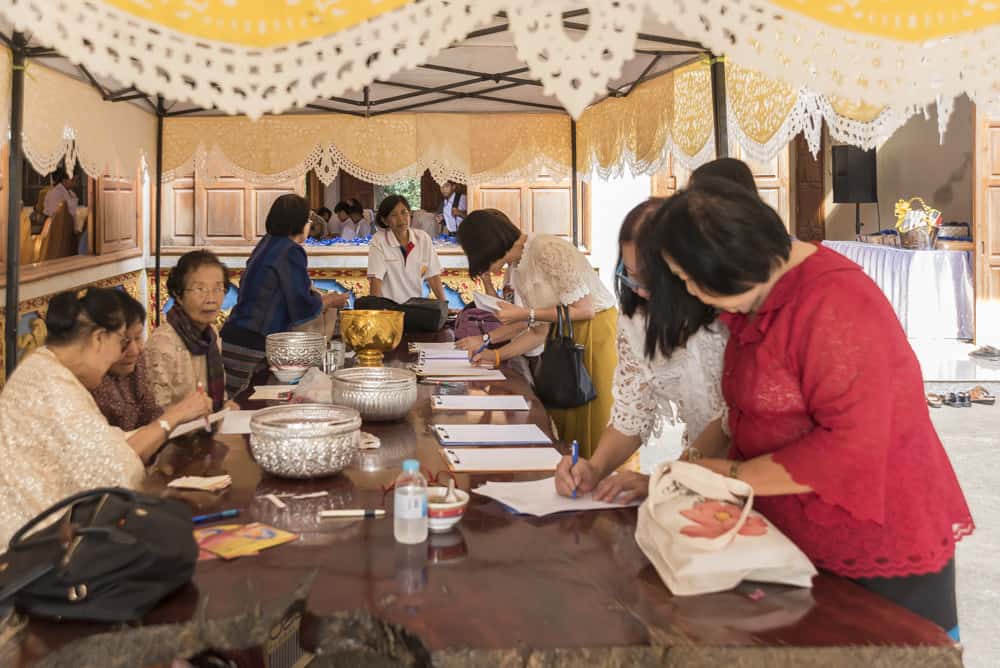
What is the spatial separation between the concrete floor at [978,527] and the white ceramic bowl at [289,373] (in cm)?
229

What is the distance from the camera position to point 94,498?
134 centimetres

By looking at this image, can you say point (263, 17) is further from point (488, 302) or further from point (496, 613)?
point (488, 302)

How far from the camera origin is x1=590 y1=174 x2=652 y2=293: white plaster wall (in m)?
9.87

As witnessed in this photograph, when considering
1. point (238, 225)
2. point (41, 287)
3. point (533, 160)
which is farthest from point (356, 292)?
point (41, 287)

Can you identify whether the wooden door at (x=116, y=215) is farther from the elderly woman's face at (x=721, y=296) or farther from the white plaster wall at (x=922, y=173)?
the white plaster wall at (x=922, y=173)

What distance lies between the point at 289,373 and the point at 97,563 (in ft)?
7.05

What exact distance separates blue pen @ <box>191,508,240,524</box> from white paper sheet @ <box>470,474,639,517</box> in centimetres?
47

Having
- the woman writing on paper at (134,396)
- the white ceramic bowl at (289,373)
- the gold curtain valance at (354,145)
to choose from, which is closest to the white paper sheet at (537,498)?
the woman writing on paper at (134,396)

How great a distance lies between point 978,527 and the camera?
13.3 ft

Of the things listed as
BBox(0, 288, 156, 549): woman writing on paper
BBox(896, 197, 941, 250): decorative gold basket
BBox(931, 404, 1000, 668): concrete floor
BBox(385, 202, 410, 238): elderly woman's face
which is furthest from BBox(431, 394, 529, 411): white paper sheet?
BBox(896, 197, 941, 250): decorative gold basket

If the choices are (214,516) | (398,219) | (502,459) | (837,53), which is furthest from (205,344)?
(398,219)

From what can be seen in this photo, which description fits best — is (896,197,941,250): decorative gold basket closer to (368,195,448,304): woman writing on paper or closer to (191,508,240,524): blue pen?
(368,195,448,304): woman writing on paper

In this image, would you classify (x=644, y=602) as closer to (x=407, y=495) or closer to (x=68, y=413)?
(x=407, y=495)

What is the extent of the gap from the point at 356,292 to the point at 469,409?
657cm
